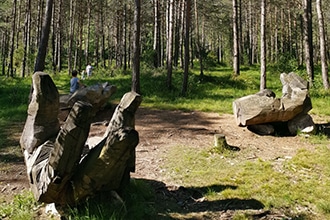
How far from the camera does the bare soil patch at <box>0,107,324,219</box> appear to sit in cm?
533

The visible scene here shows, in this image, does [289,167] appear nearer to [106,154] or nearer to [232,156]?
[232,156]

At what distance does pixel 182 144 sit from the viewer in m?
8.73

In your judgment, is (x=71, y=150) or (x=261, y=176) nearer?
(x=71, y=150)

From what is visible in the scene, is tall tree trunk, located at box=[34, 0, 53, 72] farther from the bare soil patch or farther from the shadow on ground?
the shadow on ground

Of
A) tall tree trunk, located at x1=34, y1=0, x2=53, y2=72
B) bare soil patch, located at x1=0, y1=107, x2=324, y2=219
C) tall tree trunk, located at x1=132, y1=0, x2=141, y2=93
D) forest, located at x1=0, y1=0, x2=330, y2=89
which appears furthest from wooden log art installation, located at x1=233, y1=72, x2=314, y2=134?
tall tree trunk, located at x1=34, y1=0, x2=53, y2=72

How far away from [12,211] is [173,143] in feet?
15.8

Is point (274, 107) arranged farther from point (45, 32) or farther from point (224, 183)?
point (45, 32)

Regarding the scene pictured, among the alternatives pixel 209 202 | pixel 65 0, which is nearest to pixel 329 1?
pixel 65 0

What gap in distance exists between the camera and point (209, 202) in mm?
5395

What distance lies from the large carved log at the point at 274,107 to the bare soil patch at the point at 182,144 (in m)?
0.54

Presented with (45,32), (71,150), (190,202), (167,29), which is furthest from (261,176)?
(167,29)

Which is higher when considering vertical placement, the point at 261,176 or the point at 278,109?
the point at 278,109

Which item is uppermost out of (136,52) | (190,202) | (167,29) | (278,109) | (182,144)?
(167,29)

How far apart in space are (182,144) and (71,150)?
17.0ft
